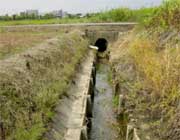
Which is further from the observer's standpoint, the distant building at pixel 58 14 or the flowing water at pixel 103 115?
the distant building at pixel 58 14

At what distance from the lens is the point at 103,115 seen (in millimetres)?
12867

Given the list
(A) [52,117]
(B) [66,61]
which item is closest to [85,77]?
(B) [66,61]

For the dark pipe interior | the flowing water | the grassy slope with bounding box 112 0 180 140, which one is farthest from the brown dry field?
the dark pipe interior

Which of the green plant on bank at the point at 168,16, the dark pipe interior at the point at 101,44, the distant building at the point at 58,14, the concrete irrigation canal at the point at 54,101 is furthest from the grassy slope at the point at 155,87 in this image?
the distant building at the point at 58,14

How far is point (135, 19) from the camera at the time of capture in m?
34.8

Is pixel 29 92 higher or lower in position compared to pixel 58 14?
higher

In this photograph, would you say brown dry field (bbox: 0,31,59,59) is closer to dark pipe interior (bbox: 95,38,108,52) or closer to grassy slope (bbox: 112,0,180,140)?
grassy slope (bbox: 112,0,180,140)

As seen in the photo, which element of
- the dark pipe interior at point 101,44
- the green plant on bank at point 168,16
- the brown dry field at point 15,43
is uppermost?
the green plant on bank at point 168,16

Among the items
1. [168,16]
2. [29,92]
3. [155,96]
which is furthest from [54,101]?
[168,16]

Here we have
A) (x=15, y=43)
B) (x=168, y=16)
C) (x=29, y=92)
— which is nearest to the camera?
(x=29, y=92)

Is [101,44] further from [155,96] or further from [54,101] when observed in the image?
[155,96]

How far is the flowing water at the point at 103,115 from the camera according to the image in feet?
36.8

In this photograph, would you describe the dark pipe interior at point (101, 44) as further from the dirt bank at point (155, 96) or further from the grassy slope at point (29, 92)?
the dirt bank at point (155, 96)

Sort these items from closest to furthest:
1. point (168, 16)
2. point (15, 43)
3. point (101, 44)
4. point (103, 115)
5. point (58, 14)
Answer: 1. point (103, 115)
2. point (168, 16)
3. point (15, 43)
4. point (101, 44)
5. point (58, 14)
